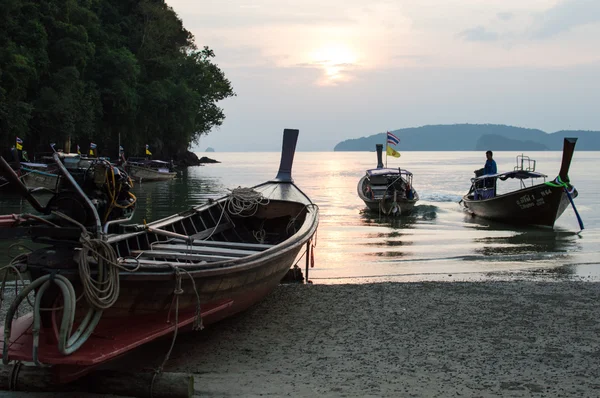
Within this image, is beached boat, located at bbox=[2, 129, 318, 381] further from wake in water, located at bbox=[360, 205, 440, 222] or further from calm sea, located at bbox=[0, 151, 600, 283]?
wake in water, located at bbox=[360, 205, 440, 222]

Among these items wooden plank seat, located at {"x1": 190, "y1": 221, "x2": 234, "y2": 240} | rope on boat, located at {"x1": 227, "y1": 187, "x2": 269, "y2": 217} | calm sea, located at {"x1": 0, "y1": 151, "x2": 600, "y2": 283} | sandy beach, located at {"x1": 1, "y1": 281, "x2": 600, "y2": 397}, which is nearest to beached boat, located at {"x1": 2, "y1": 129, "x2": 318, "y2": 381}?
sandy beach, located at {"x1": 1, "y1": 281, "x2": 600, "y2": 397}

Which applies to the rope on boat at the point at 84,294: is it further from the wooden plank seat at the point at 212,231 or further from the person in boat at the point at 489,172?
the person in boat at the point at 489,172

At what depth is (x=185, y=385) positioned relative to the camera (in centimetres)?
462

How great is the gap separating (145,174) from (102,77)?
7179mm

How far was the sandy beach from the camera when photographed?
520cm

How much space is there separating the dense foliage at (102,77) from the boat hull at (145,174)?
11.6 feet

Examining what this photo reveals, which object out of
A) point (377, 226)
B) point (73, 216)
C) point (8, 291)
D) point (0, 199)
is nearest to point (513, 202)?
point (377, 226)

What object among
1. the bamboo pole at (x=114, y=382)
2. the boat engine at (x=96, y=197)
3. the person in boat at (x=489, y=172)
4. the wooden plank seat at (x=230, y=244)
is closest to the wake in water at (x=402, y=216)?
the person in boat at (x=489, y=172)

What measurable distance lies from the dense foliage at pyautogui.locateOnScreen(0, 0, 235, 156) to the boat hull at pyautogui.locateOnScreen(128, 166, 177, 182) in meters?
3.53

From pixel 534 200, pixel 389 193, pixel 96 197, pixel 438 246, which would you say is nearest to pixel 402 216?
pixel 389 193

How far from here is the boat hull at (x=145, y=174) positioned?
3984cm

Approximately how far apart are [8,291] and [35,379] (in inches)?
185

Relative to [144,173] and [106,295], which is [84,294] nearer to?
[106,295]

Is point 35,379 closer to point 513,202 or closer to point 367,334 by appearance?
point 367,334
